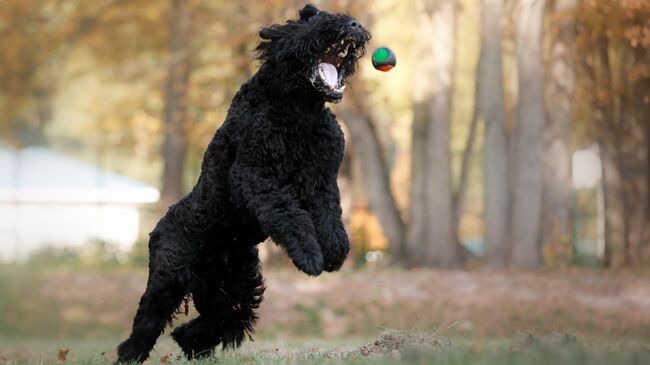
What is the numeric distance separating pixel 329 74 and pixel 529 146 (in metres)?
12.2

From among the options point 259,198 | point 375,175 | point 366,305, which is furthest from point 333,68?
point 375,175

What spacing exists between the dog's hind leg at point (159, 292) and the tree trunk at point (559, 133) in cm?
1222

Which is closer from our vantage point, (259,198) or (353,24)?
(353,24)

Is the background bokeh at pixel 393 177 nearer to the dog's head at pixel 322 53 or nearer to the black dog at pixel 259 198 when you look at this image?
A: the black dog at pixel 259 198

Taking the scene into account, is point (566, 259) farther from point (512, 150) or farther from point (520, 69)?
point (520, 69)

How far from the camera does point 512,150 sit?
717 inches

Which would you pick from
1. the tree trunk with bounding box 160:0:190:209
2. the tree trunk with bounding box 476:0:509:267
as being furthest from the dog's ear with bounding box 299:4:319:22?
the tree trunk with bounding box 160:0:190:209

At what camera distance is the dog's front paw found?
559cm

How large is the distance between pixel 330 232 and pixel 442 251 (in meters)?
12.1

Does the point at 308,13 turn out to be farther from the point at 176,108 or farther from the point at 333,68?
the point at 176,108

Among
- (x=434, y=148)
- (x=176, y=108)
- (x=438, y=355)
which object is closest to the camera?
(x=438, y=355)

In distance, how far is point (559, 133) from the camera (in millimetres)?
18375

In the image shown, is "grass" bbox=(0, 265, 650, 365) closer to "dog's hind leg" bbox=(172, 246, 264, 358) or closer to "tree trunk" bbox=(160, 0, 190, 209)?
"tree trunk" bbox=(160, 0, 190, 209)

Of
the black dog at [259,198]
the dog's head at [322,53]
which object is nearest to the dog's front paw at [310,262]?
the black dog at [259,198]
